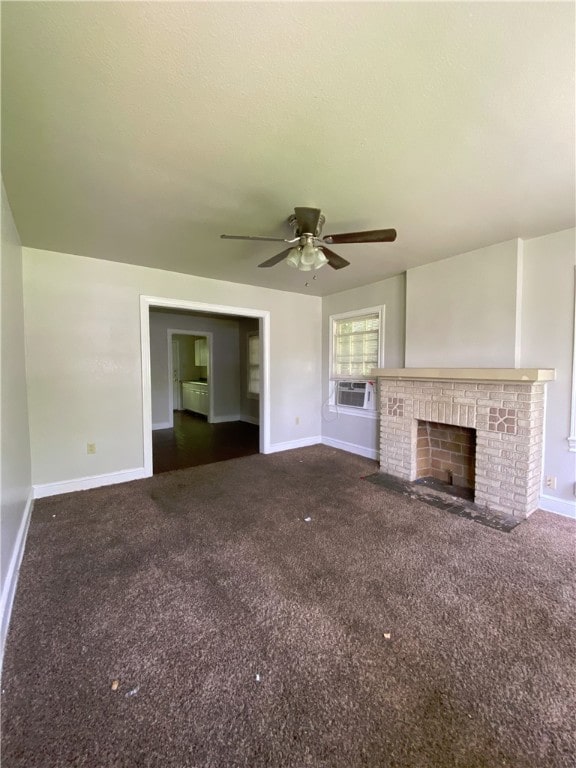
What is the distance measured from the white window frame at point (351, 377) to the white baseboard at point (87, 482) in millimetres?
2834

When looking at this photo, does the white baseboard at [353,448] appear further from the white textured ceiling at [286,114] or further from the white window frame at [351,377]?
the white textured ceiling at [286,114]

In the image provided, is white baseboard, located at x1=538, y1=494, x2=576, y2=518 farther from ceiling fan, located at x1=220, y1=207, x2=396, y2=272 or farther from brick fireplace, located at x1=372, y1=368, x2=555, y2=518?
ceiling fan, located at x1=220, y1=207, x2=396, y2=272

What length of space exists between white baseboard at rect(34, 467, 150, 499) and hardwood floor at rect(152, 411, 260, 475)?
0.95ft

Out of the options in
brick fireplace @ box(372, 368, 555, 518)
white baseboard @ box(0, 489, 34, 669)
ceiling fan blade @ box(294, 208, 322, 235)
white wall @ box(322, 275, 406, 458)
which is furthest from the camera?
white wall @ box(322, 275, 406, 458)

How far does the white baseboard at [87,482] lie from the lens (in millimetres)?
3178

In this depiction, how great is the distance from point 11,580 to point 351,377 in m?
4.10

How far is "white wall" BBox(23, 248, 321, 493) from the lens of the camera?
3133mm

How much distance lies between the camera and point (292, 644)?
57.9 inches

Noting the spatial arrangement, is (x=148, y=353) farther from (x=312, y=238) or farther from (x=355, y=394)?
(x=355, y=394)

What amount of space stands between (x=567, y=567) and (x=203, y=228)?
3.55 m

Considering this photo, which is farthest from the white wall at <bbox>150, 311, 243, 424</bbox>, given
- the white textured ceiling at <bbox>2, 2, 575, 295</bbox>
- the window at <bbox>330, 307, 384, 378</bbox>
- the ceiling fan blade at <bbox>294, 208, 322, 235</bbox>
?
the ceiling fan blade at <bbox>294, 208, 322, 235</bbox>

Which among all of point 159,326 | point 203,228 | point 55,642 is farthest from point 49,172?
point 159,326

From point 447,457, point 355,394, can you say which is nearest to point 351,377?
point 355,394

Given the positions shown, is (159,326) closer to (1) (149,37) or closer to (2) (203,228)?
(2) (203,228)
